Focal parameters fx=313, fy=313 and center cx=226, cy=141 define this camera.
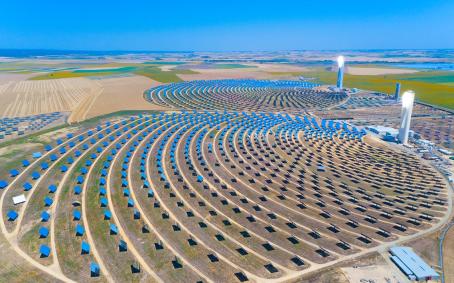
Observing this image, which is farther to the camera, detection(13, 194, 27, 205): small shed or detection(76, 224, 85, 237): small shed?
detection(13, 194, 27, 205): small shed

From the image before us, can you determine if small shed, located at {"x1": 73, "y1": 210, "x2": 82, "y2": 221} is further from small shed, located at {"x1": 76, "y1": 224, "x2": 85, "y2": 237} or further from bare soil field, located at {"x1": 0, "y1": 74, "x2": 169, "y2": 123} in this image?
bare soil field, located at {"x1": 0, "y1": 74, "x2": 169, "y2": 123}

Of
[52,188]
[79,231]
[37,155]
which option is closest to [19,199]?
[52,188]

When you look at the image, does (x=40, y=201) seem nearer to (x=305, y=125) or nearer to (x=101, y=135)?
(x=101, y=135)

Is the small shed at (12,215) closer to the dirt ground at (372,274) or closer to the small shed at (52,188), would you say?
the small shed at (52,188)

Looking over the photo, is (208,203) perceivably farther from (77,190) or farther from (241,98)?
(241,98)

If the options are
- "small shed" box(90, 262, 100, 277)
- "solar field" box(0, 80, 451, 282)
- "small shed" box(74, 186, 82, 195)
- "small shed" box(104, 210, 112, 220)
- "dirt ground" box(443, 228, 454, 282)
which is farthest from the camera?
"small shed" box(74, 186, 82, 195)

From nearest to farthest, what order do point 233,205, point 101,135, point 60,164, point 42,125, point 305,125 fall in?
point 233,205, point 60,164, point 101,135, point 42,125, point 305,125

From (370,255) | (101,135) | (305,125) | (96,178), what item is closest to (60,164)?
(96,178)

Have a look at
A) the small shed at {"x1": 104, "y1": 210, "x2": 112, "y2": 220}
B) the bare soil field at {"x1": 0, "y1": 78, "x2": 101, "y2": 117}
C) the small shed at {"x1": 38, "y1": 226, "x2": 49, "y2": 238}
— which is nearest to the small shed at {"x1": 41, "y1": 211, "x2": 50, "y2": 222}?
the small shed at {"x1": 38, "y1": 226, "x2": 49, "y2": 238}
